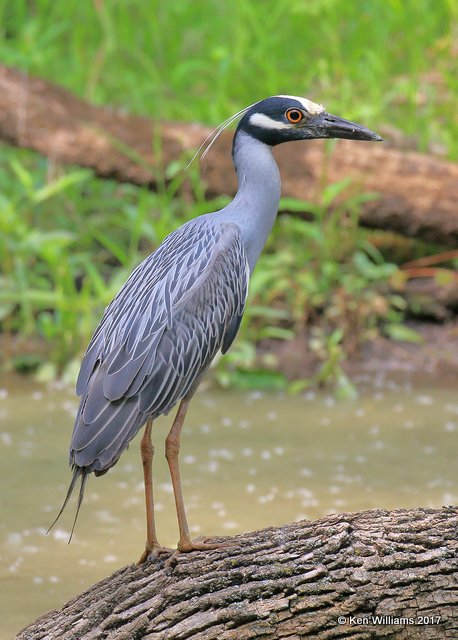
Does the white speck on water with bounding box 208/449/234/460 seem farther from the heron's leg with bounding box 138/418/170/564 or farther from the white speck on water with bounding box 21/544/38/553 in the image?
the heron's leg with bounding box 138/418/170/564

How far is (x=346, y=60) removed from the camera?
947 cm

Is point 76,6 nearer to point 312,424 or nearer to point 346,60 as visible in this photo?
point 346,60

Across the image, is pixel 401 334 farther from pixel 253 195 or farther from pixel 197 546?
pixel 197 546

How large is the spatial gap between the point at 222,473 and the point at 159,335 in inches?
83.4

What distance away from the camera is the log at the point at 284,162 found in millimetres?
7836

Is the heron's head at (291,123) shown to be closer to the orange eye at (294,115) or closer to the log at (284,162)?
the orange eye at (294,115)

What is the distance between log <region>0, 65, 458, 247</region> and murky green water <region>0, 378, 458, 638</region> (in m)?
1.30

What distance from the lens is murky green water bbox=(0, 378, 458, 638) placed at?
4980mm

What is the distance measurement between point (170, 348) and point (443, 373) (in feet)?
12.6

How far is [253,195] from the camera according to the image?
4.37 m

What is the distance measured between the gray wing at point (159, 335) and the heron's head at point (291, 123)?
17.1 inches

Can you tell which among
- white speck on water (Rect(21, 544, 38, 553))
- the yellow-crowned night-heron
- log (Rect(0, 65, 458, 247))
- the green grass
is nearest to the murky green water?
white speck on water (Rect(21, 544, 38, 553))

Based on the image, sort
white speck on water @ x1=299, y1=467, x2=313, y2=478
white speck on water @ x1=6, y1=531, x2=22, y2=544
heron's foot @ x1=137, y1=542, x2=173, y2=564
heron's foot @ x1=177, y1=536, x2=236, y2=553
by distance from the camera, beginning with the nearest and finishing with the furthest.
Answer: heron's foot @ x1=177, y1=536, x2=236, y2=553, heron's foot @ x1=137, y1=542, x2=173, y2=564, white speck on water @ x1=6, y1=531, x2=22, y2=544, white speck on water @ x1=299, y1=467, x2=313, y2=478

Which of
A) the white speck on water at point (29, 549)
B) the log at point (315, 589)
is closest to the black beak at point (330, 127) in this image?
the log at point (315, 589)
